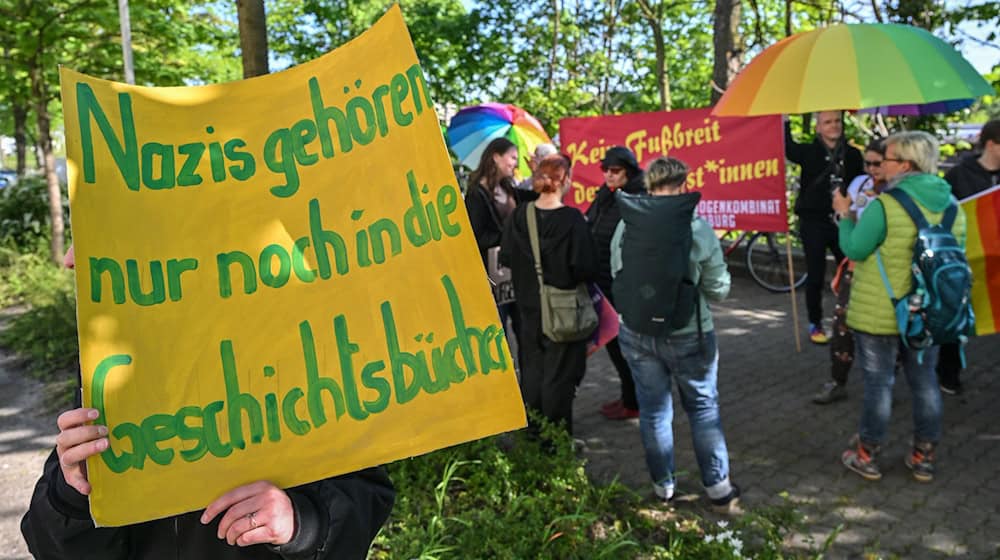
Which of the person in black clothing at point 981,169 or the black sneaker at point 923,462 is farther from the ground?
the person in black clothing at point 981,169

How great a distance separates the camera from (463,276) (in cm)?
144

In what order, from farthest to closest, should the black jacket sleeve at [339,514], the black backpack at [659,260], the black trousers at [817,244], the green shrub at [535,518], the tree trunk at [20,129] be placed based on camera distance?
the tree trunk at [20,129] < the black trousers at [817,244] < the black backpack at [659,260] < the green shrub at [535,518] < the black jacket sleeve at [339,514]

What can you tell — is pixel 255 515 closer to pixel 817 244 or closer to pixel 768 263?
pixel 817 244

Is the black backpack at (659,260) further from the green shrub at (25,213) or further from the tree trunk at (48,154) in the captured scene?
the green shrub at (25,213)

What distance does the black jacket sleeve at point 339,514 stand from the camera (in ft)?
4.29

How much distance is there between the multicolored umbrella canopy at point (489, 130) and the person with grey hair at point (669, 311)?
3367mm

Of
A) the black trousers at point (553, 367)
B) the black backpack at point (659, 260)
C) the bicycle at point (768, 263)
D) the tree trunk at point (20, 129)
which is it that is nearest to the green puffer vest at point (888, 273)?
the black backpack at point (659, 260)

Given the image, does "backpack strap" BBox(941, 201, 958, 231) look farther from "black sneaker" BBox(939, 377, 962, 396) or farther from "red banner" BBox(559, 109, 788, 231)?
"red banner" BBox(559, 109, 788, 231)

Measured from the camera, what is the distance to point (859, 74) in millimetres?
3561

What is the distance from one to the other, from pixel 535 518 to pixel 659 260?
1230mm

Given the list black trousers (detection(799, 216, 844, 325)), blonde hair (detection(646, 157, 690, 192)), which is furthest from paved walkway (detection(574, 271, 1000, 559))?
blonde hair (detection(646, 157, 690, 192))

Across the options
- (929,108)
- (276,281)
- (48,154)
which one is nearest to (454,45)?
(48,154)

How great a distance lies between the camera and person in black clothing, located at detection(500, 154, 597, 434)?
12.5ft

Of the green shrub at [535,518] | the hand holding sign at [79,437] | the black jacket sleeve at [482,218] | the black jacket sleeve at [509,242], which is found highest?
the black jacket sleeve at [482,218]
